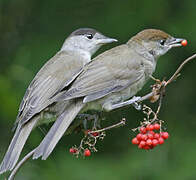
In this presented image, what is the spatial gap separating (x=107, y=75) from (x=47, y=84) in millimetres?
620

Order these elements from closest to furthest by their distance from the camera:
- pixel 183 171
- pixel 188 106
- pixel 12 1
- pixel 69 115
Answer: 1. pixel 69 115
2. pixel 183 171
3. pixel 188 106
4. pixel 12 1

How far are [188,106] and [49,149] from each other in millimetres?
2939

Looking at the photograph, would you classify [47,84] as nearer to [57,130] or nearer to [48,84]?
[48,84]

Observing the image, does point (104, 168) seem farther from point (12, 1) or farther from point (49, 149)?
point (12, 1)

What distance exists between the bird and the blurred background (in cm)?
61

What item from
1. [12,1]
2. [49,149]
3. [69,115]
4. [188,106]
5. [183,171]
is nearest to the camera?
[49,149]

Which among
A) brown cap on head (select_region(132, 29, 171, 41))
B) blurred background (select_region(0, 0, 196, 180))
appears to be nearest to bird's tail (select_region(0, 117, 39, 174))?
blurred background (select_region(0, 0, 196, 180))

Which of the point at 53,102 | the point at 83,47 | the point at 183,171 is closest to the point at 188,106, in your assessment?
the point at 183,171

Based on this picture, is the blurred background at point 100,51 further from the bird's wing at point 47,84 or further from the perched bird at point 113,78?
the perched bird at point 113,78

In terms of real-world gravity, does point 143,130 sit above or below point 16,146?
above

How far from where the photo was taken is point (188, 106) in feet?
20.3

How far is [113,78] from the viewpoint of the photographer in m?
4.52

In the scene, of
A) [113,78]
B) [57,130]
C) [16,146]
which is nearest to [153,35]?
[113,78]

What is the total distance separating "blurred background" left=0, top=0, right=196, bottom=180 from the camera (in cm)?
544
